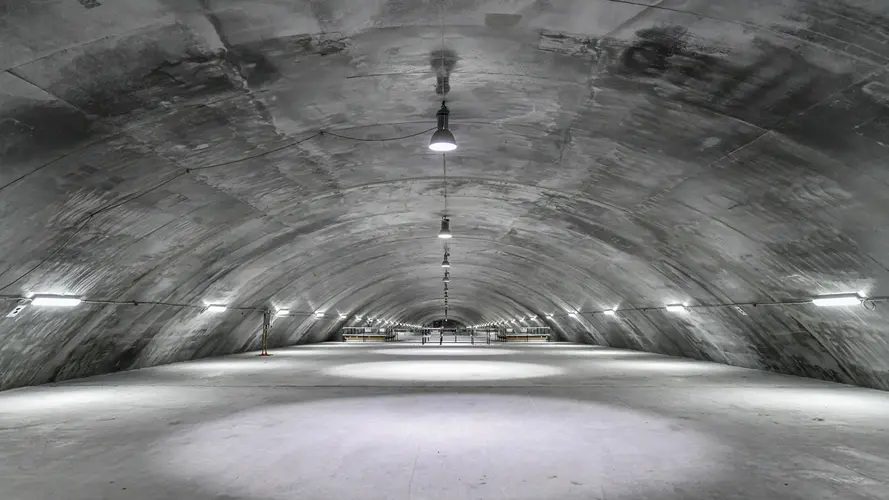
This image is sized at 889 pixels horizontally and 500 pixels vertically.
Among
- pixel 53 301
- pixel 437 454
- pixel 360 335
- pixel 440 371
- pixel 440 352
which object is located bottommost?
pixel 437 454

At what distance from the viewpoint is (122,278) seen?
12914 millimetres

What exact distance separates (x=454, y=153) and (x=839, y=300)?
282 inches

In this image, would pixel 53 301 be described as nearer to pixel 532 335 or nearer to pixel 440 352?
pixel 440 352

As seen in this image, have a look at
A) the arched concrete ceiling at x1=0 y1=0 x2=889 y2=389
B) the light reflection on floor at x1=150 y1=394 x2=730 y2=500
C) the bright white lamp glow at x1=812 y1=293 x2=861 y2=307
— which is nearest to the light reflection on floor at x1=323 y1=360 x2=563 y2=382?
the arched concrete ceiling at x1=0 y1=0 x2=889 y2=389

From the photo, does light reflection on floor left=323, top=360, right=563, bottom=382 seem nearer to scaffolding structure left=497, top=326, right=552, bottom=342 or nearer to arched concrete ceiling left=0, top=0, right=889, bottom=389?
arched concrete ceiling left=0, top=0, right=889, bottom=389

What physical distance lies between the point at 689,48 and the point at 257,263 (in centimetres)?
1427

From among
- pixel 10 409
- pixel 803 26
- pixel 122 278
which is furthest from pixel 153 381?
pixel 803 26

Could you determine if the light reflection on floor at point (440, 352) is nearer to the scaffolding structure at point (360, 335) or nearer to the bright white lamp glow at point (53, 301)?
the scaffolding structure at point (360, 335)

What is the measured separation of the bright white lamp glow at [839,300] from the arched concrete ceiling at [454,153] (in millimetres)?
239

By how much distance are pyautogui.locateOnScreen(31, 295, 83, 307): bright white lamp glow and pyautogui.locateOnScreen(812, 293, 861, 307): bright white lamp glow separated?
544 inches

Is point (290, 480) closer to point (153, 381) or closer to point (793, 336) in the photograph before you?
point (153, 381)

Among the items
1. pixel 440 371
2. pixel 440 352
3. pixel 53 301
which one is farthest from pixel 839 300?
pixel 440 352

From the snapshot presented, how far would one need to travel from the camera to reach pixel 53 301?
11180 millimetres

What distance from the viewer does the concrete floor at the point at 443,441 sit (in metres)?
5.58
